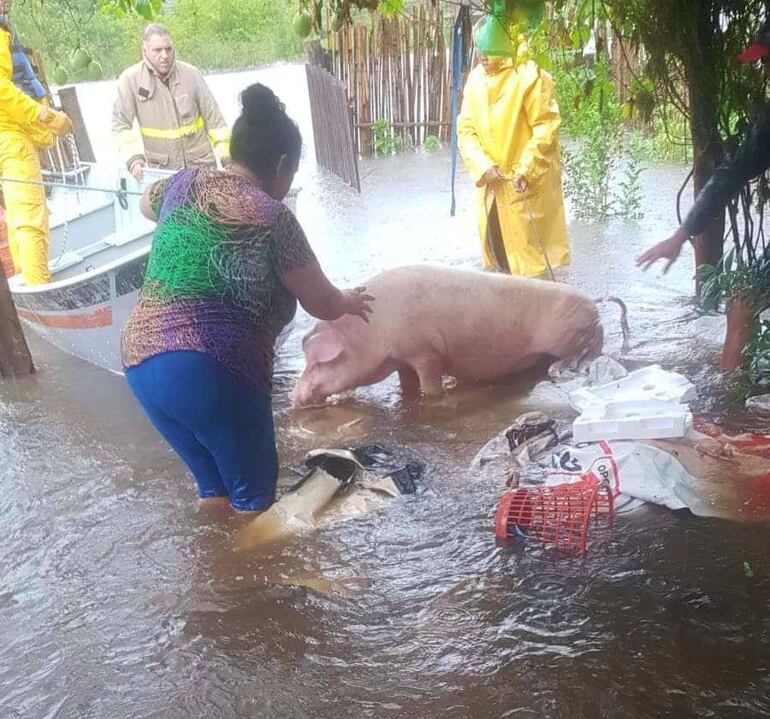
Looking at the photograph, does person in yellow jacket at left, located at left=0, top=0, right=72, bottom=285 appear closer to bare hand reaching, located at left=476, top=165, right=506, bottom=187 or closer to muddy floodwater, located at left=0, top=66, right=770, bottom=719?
muddy floodwater, located at left=0, top=66, right=770, bottom=719

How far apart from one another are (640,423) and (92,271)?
353cm

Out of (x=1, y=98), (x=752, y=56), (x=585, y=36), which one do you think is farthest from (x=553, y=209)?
(x=1, y=98)

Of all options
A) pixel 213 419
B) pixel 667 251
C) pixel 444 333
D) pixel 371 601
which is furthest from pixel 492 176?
pixel 371 601

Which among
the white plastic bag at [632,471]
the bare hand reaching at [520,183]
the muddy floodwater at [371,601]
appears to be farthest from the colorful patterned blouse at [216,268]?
the bare hand reaching at [520,183]

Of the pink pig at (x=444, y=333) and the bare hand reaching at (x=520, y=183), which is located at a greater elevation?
the bare hand reaching at (x=520, y=183)

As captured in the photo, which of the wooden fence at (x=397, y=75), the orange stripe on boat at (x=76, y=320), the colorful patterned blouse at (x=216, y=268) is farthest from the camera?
the wooden fence at (x=397, y=75)

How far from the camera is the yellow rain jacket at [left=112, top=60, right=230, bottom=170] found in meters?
7.12

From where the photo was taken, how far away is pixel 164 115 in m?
7.24

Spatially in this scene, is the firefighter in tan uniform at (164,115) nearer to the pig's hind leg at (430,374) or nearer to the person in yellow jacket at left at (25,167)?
the person in yellow jacket at left at (25,167)

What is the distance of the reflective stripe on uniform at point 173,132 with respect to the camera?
7309mm

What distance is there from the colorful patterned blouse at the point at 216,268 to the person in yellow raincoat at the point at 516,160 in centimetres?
370

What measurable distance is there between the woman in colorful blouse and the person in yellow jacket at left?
14.0ft

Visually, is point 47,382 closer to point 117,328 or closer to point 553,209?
point 117,328

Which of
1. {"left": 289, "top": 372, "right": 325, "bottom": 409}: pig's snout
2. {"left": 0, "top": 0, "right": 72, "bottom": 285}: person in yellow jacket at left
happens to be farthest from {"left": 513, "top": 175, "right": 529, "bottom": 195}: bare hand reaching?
{"left": 0, "top": 0, "right": 72, "bottom": 285}: person in yellow jacket at left
